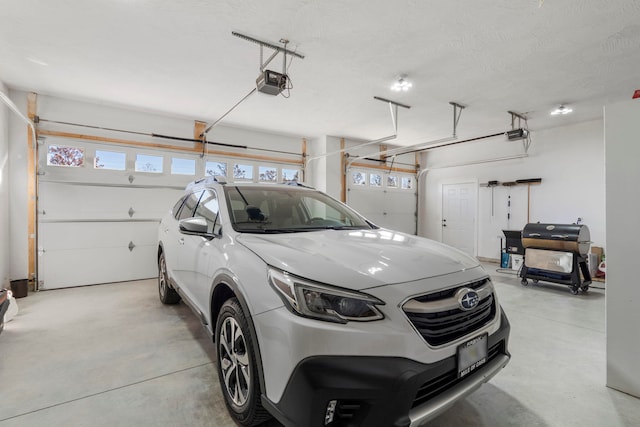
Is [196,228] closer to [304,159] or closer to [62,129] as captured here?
[62,129]

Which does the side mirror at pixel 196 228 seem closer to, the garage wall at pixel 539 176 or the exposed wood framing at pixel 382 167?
the exposed wood framing at pixel 382 167

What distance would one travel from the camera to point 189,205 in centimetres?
302

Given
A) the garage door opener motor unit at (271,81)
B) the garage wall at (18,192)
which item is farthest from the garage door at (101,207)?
the garage door opener motor unit at (271,81)

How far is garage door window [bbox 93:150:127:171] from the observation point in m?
5.04

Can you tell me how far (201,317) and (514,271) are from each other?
631cm

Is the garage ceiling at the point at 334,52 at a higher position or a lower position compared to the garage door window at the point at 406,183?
higher

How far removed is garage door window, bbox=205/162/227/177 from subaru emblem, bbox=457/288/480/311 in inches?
222

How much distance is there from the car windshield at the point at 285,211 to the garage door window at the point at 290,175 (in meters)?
4.52

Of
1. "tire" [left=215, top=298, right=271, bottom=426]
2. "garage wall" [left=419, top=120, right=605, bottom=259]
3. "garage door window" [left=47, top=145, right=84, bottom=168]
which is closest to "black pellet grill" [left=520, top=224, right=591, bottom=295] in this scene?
"garage wall" [left=419, top=120, right=605, bottom=259]

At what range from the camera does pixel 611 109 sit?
200 cm

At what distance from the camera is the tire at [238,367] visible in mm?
1429

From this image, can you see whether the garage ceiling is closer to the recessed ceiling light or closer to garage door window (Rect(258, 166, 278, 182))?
the recessed ceiling light

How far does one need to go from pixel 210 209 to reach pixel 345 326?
1.65m

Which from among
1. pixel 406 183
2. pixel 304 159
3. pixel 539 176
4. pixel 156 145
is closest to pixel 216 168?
pixel 156 145
